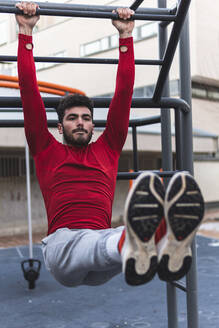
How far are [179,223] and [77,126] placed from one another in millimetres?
776

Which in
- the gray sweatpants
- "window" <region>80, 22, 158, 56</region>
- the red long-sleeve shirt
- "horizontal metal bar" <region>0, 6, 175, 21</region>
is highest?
"window" <region>80, 22, 158, 56</region>

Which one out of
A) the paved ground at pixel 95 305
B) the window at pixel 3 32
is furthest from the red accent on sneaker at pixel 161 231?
the window at pixel 3 32

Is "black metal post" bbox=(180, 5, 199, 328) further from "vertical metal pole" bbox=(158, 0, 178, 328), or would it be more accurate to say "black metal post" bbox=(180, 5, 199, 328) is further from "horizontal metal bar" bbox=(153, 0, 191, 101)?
"vertical metal pole" bbox=(158, 0, 178, 328)

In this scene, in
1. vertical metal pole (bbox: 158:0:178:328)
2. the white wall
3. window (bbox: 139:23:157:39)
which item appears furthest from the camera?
the white wall

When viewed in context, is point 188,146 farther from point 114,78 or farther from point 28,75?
point 114,78

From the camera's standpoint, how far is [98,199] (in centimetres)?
187

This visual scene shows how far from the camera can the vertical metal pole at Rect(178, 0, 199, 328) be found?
7.32 feet

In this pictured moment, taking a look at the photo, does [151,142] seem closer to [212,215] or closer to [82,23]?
[212,215]

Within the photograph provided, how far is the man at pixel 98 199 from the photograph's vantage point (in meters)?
1.37

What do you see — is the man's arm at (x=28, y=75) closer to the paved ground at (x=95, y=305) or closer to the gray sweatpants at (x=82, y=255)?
the gray sweatpants at (x=82, y=255)

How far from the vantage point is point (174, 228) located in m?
1.37

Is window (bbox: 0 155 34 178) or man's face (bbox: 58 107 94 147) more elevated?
window (bbox: 0 155 34 178)

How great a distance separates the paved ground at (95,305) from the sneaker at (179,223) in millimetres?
2625

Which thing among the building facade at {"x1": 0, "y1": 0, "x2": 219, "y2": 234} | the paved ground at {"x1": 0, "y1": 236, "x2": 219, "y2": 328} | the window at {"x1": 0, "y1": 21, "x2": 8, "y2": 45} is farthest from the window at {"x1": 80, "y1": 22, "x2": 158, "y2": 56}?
the paved ground at {"x1": 0, "y1": 236, "x2": 219, "y2": 328}
